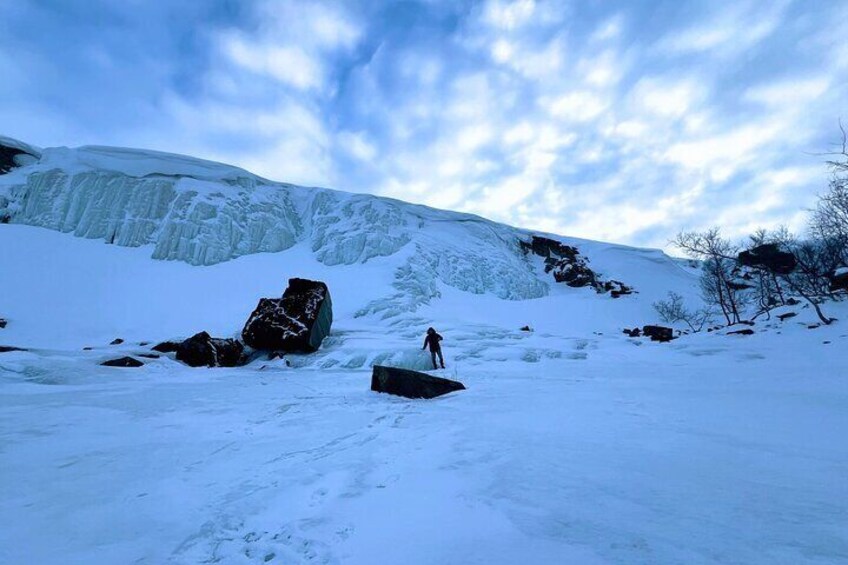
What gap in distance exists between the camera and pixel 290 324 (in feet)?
52.1

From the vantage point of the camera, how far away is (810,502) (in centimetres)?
239

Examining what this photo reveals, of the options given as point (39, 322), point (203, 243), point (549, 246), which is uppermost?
point (549, 246)

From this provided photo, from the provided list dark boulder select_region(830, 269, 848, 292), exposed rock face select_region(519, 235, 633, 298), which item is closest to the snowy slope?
exposed rock face select_region(519, 235, 633, 298)

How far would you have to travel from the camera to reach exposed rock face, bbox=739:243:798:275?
24031 millimetres

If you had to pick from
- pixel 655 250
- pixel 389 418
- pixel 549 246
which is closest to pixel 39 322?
pixel 389 418

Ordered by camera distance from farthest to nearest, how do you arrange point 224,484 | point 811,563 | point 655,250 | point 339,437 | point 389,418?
point 655,250 → point 389,418 → point 339,437 → point 224,484 → point 811,563

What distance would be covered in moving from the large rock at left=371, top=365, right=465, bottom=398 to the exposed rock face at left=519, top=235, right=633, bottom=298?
37634 mm

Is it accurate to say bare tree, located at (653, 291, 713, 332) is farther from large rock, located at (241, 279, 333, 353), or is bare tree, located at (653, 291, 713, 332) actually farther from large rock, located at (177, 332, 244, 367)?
large rock, located at (177, 332, 244, 367)

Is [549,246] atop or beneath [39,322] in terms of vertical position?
atop

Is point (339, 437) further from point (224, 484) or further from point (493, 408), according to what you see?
point (493, 408)

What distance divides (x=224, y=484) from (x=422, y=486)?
1.72 m

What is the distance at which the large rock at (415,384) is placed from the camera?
797cm

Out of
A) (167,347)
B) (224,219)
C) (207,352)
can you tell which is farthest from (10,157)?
(207,352)

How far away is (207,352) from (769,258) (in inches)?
1216
